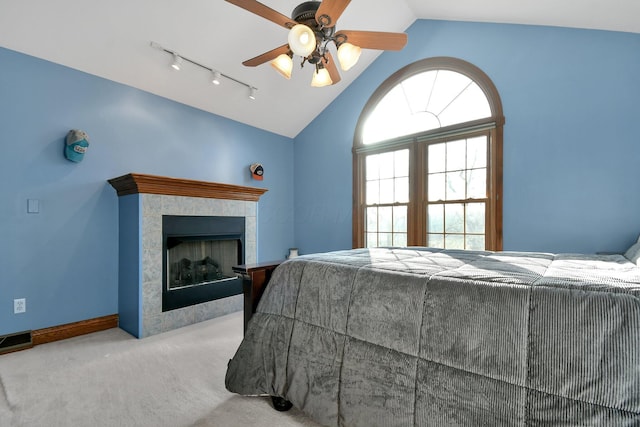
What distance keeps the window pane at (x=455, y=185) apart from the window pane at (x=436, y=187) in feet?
0.21

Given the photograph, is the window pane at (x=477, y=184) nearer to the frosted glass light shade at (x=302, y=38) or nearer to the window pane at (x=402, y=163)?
the window pane at (x=402, y=163)

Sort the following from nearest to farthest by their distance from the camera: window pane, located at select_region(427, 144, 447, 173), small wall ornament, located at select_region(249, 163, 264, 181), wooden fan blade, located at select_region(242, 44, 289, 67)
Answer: wooden fan blade, located at select_region(242, 44, 289, 67) → window pane, located at select_region(427, 144, 447, 173) → small wall ornament, located at select_region(249, 163, 264, 181)

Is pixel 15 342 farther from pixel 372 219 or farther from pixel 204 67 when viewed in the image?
pixel 372 219

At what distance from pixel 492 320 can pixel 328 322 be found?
713 mm

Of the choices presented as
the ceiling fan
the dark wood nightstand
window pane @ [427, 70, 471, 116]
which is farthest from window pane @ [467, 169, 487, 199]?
the dark wood nightstand

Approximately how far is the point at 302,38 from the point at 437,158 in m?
2.41

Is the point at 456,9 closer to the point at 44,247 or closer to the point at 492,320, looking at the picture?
the point at 492,320

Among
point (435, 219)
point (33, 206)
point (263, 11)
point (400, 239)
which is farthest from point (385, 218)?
point (33, 206)

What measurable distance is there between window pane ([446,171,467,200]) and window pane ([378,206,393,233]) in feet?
2.64

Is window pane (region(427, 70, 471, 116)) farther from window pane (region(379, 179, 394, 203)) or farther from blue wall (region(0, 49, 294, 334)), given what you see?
blue wall (region(0, 49, 294, 334))

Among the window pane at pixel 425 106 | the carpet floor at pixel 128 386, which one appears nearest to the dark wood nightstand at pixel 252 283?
the carpet floor at pixel 128 386

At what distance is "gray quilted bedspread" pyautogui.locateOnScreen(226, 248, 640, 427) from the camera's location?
0.84m

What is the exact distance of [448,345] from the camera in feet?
3.48

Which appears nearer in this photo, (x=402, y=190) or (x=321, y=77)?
(x=321, y=77)
